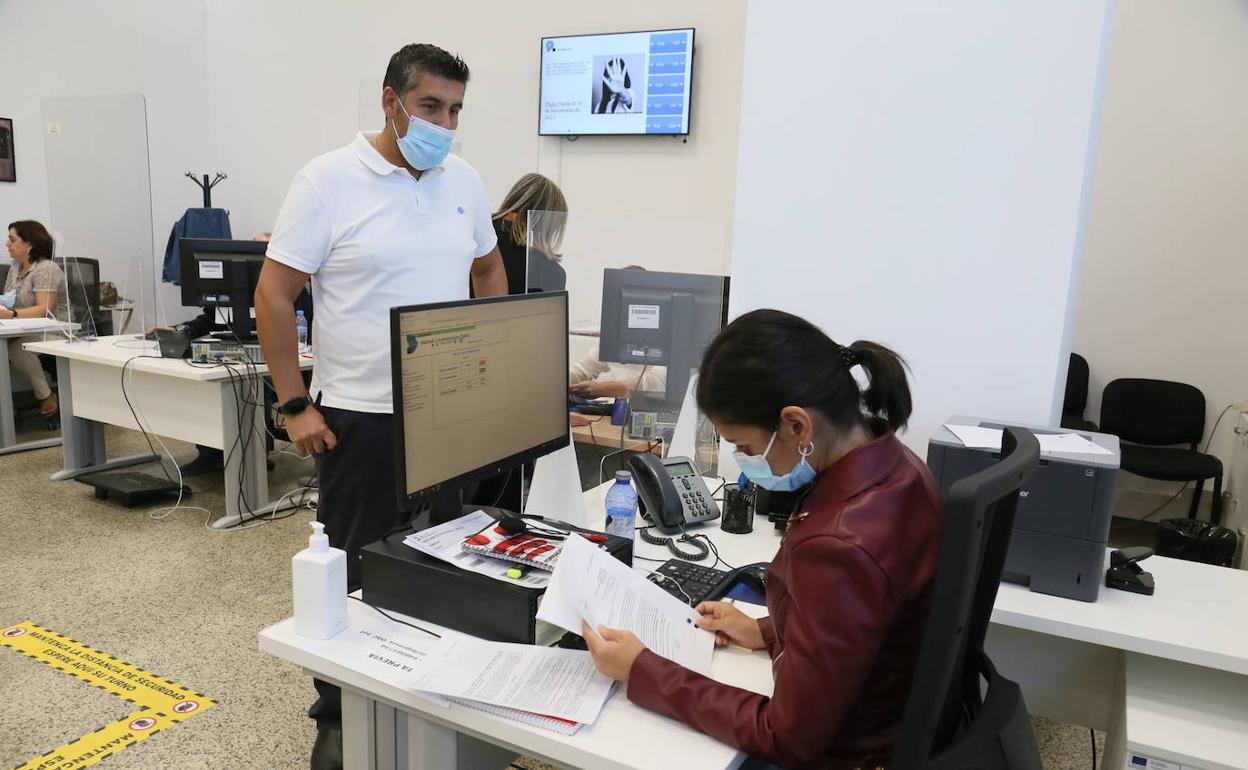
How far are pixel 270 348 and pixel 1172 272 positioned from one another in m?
3.95

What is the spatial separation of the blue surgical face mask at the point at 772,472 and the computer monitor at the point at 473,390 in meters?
0.48

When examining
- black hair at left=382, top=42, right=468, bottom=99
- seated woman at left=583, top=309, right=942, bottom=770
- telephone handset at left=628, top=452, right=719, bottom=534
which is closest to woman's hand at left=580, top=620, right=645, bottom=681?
seated woman at left=583, top=309, right=942, bottom=770

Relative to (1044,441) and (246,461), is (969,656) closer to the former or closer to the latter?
(1044,441)

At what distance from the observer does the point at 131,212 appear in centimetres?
574

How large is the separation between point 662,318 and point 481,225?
0.55 metres

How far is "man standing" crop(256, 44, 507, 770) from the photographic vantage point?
1.97 meters

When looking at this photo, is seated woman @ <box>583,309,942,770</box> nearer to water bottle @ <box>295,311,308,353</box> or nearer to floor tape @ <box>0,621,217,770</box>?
floor tape @ <box>0,621,217,770</box>

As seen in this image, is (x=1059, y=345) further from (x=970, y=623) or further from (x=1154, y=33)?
(x=1154, y=33)

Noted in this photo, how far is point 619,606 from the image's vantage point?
1240 millimetres

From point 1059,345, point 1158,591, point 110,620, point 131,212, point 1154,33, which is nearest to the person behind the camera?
point 1158,591

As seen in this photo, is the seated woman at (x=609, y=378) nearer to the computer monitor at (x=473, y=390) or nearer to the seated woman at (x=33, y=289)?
the computer monitor at (x=473, y=390)

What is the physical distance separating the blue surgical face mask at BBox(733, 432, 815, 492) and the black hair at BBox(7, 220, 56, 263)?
5609mm

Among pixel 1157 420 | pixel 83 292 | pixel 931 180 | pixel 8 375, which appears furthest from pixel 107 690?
pixel 1157 420

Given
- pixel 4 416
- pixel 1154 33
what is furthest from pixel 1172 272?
pixel 4 416
